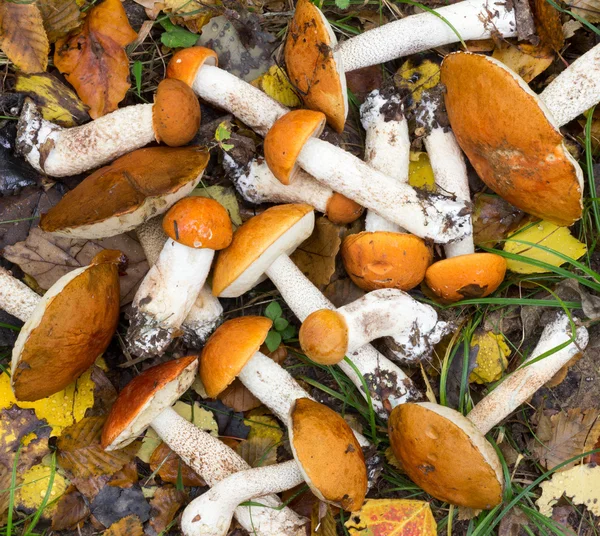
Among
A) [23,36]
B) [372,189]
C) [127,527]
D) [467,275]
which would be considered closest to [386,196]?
[372,189]

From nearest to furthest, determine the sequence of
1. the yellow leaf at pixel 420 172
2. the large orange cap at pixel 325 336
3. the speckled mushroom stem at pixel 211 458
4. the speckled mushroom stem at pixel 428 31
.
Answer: the large orange cap at pixel 325 336 < the speckled mushroom stem at pixel 211 458 < the speckled mushroom stem at pixel 428 31 < the yellow leaf at pixel 420 172

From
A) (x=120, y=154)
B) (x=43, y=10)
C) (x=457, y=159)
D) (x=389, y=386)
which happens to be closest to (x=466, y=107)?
(x=457, y=159)

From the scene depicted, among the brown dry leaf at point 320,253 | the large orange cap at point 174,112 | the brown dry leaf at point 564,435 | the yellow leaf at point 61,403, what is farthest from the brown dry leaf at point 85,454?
the brown dry leaf at point 564,435

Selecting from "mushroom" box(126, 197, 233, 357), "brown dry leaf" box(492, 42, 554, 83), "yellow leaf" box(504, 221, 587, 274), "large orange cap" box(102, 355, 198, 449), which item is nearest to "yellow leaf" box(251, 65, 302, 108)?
"mushroom" box(126, 197, 233, 357)

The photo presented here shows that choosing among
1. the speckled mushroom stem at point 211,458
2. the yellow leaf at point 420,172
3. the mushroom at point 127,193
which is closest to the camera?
the mushroom at point 127,193

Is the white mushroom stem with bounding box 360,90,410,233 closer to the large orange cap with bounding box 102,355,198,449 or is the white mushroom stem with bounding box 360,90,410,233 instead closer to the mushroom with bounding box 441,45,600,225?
the mushroom with bounding box 441,45,600,225

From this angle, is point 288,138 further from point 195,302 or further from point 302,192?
point 195,302

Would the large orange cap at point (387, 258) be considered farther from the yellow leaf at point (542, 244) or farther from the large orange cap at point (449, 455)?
the large orange cap at point (449, 455)
